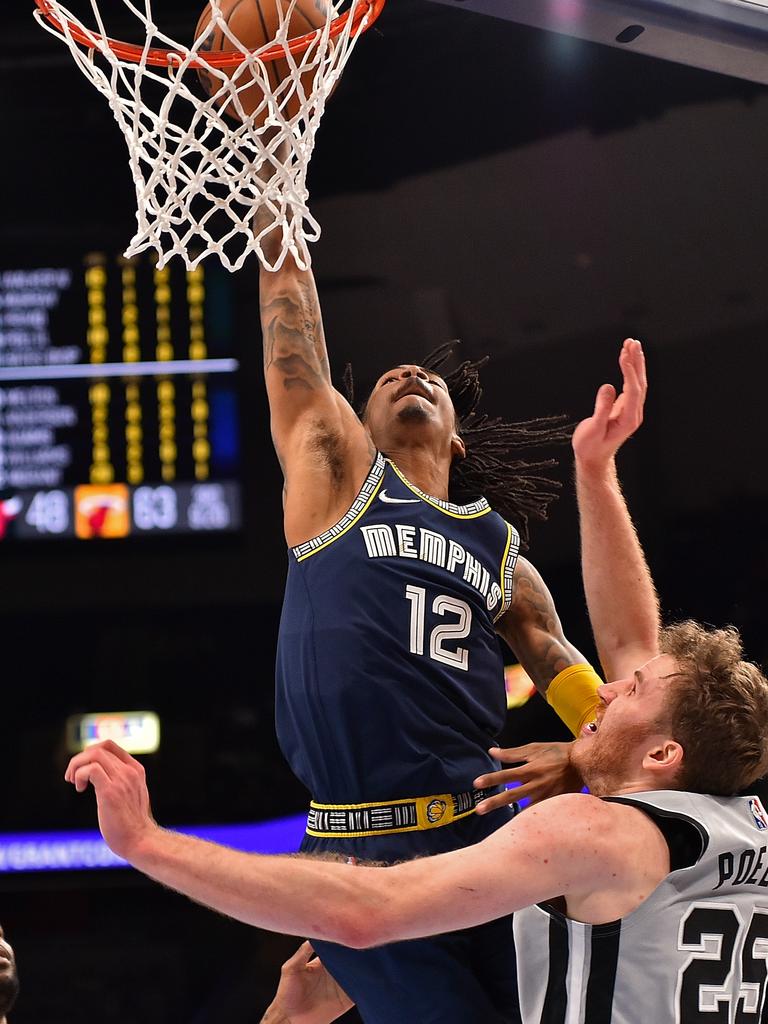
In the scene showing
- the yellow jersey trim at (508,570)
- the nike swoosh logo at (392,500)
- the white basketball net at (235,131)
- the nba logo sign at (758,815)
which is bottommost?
the nba logo sign at (758,815)

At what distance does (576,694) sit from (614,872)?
3.65ft

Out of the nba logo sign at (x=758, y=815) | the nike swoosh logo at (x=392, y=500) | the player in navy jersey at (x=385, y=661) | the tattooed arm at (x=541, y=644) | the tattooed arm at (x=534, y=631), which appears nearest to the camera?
the nba logo sign at (x=758, y=815)

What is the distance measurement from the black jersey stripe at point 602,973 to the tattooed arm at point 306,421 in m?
1.12

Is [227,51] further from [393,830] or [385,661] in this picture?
[393,830]

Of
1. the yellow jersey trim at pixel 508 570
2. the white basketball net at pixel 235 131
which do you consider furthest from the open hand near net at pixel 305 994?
the white basketball net at pixel 235 131

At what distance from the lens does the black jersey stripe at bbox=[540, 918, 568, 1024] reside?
220 centimetres

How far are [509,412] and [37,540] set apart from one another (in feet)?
7.19

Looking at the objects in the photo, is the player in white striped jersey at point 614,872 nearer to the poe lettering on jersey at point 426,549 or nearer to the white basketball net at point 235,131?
the poe lettering on jersey at point 426,549

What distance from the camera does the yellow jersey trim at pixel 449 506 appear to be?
9.92 feet

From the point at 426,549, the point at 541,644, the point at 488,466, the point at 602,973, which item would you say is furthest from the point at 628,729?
the point at 488,466

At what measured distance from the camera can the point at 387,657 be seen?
280 centimetres

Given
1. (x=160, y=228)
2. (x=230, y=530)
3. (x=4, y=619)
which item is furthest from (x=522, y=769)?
(x=4, y=619)

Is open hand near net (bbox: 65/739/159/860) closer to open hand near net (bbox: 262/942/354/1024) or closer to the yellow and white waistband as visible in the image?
the yellow and white waistband

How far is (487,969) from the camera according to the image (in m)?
2.71
